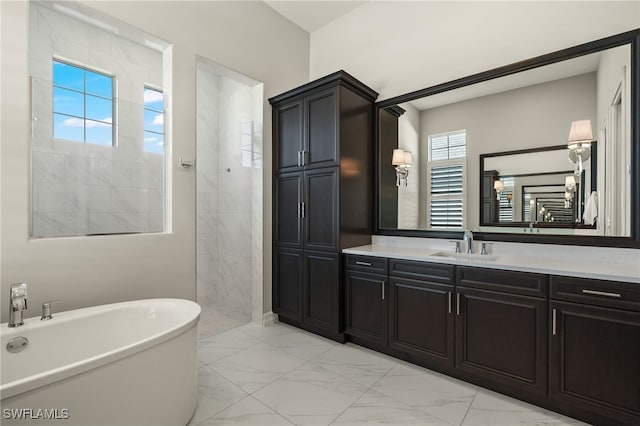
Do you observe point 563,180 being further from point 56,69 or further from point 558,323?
point 56,69

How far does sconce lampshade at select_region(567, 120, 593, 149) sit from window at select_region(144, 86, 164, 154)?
3.10 metres

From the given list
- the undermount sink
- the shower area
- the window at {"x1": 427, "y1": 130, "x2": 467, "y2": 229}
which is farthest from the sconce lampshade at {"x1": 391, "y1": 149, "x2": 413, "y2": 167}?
the shower area

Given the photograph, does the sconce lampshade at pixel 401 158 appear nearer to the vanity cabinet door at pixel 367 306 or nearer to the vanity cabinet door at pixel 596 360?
the vanity cabinet door at pixel 367 306

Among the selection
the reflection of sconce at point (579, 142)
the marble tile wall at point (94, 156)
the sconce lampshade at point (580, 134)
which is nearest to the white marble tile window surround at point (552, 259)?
the reflection of sconce at point (579, 142)

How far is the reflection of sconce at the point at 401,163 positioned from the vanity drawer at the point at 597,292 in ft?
5.00

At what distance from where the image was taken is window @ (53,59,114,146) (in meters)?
2.21

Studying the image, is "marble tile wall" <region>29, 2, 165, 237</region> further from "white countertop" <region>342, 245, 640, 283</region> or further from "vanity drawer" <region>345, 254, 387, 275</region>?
"white countertop" <region>342, 245, 640, 283</region>

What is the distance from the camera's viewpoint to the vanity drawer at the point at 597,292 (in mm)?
1644

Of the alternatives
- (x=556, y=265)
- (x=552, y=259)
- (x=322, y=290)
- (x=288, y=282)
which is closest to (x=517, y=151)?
(x=552, y=259)

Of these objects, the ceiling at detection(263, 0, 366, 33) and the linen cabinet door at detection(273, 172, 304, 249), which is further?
the ceiling at detection(263, 0, 366, 33)

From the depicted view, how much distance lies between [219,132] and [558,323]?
410 centimetres

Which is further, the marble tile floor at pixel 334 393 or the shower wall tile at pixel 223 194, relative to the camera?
the shower wall tile at pixel 223 194

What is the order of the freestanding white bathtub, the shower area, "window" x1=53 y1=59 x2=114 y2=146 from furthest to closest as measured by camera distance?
the shower area
"window" x1=53 y1=59 x2=114 y2=146
the freestanding white bathtub

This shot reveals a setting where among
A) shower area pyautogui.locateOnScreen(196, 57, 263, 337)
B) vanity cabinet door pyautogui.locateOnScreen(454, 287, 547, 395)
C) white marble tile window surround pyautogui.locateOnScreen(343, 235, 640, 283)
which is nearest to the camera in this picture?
white marble tile window surround pyautogui.locateOnScreen(343, 235, 640, 283)
